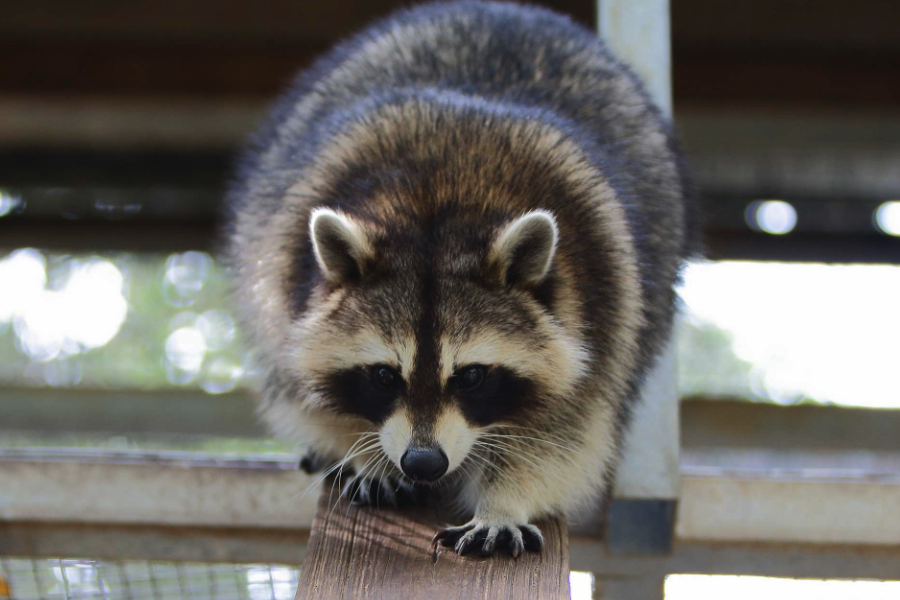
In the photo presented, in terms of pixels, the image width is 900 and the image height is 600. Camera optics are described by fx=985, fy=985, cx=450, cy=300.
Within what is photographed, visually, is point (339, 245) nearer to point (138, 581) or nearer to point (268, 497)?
point (268, 497)

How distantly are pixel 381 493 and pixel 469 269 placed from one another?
61cm

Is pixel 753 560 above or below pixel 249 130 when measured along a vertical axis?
below

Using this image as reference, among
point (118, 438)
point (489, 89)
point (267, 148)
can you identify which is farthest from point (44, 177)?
point (489, 89)

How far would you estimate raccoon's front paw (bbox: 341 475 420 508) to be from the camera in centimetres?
240

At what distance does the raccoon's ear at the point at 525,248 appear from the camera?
7.21 ft

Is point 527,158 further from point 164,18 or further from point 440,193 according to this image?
point 164,18

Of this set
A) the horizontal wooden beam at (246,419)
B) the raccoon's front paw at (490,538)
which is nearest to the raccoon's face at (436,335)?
the raccoon's front paw at (490,538)

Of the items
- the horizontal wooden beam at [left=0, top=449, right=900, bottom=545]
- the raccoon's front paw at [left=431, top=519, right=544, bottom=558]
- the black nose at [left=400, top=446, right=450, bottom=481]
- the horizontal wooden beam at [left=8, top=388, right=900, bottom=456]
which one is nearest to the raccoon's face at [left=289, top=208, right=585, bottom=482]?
the black nose at [left=400, top=446, right=450, bottom=481]

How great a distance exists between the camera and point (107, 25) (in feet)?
17.0

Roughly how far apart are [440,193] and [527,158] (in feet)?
0.98

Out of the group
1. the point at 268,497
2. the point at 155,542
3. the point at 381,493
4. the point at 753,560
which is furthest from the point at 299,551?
the point at 753,560

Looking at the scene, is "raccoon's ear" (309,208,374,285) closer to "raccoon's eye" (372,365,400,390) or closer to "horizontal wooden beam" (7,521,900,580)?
"raccoon's eye" (372,365,400,390)

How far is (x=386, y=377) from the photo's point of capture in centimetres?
221

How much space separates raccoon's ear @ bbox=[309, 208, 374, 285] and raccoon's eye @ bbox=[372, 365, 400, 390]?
246 mm
